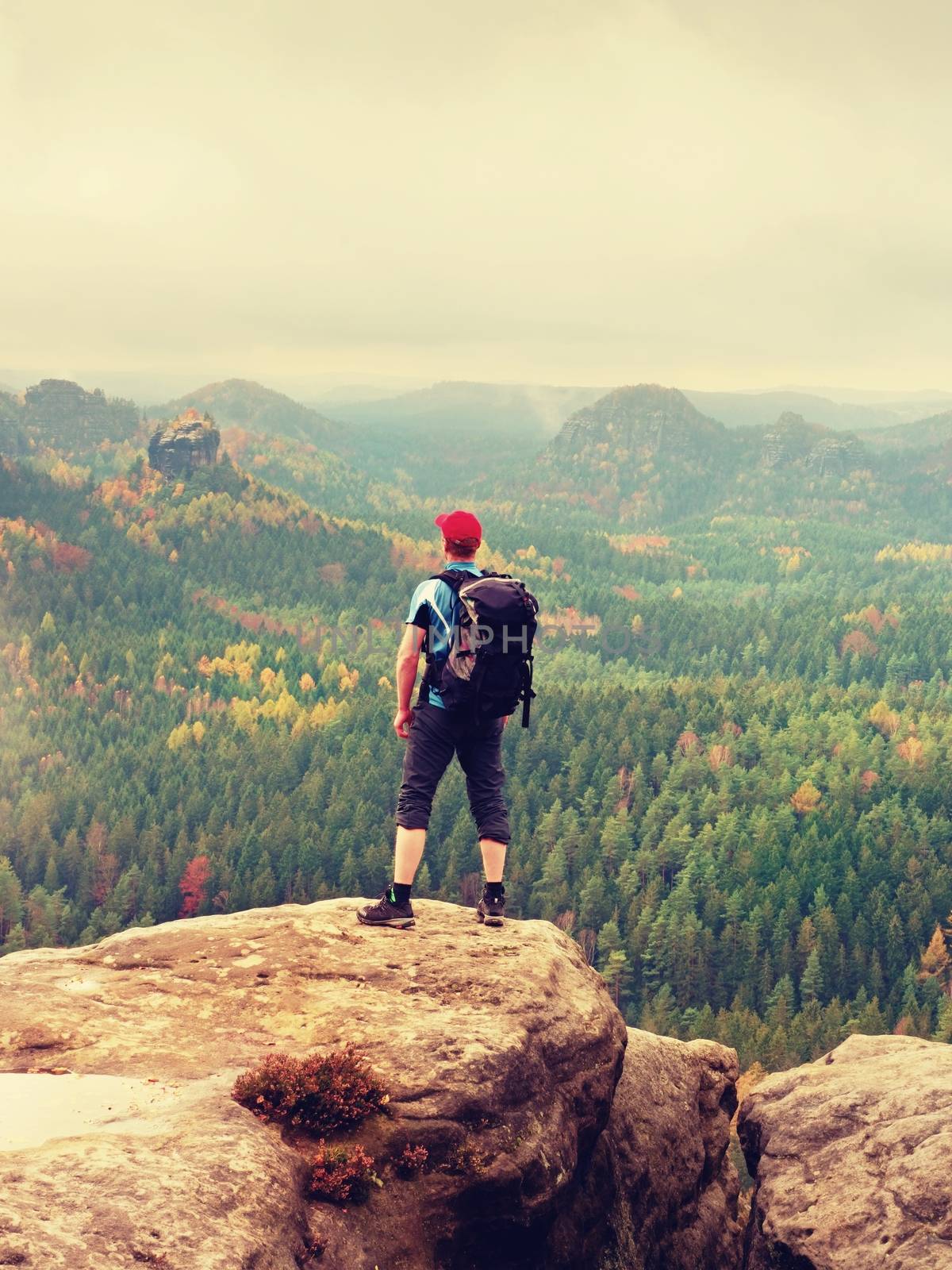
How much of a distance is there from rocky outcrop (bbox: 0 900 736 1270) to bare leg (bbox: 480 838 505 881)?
1.37 m

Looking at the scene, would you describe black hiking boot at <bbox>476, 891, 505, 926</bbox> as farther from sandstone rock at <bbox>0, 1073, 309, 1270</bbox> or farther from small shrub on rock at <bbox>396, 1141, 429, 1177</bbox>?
sandstone rock at <bbox>0, 1073, 309, 1270</bbox>

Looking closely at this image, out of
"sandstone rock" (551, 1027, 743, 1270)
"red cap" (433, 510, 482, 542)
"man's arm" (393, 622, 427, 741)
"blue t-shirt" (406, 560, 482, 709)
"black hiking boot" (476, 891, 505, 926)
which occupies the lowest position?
"sandstone rock" (551, 1027, 743, 1270)

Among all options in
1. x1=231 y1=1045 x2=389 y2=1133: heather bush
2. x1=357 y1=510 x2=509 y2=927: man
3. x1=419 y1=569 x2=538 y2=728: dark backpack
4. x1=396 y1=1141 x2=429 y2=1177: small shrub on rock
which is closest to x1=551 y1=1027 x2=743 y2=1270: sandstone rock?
x1=396 y1=1141 x2=429 y2=1177: small shrub on rock

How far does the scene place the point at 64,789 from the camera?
198250mm

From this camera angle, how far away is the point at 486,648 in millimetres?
20344

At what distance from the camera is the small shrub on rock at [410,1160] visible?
17.4 metres

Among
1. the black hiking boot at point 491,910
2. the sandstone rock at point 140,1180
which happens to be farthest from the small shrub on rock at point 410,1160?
the black hiking boot at point 491,910

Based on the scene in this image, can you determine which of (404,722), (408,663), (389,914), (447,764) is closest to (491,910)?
(389,914)

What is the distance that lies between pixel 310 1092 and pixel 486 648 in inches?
293

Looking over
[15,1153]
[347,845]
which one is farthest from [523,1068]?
[347,845]

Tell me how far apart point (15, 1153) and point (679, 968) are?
13968 cm

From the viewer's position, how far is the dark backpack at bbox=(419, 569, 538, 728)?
799 inches

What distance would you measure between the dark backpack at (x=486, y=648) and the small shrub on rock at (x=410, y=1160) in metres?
6.72

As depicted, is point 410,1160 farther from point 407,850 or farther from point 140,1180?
point 407,850
